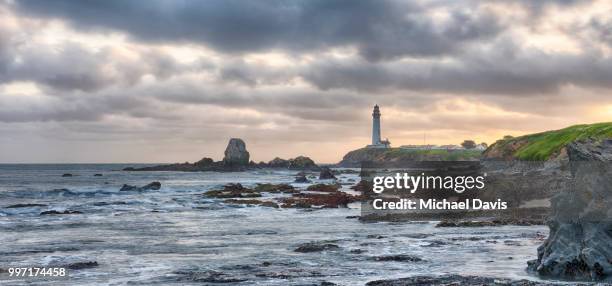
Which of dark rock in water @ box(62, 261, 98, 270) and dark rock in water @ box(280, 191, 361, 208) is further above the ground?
dark rock in water @ box(280, 191, 361, 208)

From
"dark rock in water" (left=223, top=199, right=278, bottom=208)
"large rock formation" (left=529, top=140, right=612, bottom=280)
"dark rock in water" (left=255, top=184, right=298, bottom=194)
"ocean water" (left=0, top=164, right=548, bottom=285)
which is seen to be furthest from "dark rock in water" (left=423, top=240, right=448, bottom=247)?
"dark rock in water" (left=255, top=184, right=298, bottom=194)

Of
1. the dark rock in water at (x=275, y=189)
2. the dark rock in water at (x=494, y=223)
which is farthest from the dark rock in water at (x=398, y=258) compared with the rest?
the dark rock in water at (x=275, y=189)

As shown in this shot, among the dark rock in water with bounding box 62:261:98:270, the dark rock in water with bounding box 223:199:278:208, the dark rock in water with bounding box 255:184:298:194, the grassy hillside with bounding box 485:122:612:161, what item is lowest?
the dark rock in water with bounding box 62:261:98:270

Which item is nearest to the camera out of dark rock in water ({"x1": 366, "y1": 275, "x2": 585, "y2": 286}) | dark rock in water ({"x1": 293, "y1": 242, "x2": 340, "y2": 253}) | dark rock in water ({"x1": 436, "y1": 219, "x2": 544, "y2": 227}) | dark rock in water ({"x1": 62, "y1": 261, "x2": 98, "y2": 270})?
dark rock in water ({"x1": 366, "y1": 275, "x2": 585, "y2": 286})

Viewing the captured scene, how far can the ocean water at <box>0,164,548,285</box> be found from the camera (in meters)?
22.0

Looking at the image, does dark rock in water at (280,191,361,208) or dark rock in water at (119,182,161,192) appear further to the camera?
dark rock in water at (119,182,161,192)

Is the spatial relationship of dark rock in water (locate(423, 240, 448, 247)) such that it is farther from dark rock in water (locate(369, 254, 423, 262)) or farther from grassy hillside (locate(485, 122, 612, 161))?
grassy hillside (locate(485, 122, 612, 161))

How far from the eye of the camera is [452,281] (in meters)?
20.1

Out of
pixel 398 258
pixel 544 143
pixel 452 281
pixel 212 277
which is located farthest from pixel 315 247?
pixel 544 143

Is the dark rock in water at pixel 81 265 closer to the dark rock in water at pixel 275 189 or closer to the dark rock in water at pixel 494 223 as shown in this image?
the dark rock in water at pixel 494 223

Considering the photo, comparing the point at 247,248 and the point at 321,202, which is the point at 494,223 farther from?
the point at 321,202

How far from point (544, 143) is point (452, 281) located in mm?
73178

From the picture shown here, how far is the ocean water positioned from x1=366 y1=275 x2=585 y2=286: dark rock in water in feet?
3.03

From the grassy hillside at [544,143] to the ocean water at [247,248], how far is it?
36321 mm
